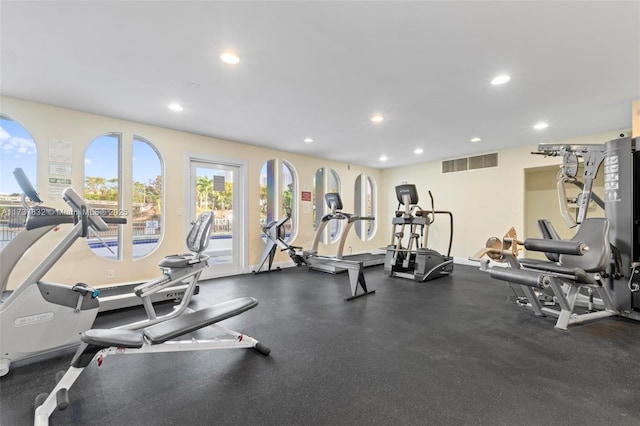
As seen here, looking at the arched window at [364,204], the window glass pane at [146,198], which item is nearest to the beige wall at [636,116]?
the arched window at [364,204]

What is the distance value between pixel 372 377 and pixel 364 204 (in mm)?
6605

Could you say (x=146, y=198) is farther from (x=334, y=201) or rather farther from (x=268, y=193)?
(x=334, y=201)

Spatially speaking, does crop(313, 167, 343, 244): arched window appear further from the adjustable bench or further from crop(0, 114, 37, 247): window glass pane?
crop(0, 114, 37, 247): window glass pane

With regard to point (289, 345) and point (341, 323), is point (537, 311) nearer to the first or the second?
point (341, 323)

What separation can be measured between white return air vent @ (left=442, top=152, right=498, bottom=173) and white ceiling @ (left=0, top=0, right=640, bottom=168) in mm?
1855

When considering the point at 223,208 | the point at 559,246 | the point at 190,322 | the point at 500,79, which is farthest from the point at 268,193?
the point at 559,246

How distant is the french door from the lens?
5.07m

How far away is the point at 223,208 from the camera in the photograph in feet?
17.6

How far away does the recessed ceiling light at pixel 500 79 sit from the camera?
2.84 m

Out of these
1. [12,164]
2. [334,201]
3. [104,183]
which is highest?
[12,164]

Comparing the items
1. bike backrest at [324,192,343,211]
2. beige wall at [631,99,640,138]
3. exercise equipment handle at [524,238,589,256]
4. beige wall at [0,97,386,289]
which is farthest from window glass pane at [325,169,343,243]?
beige wall at [631,99,640,138]

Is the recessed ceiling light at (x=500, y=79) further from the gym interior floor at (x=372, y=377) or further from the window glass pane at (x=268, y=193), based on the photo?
the window glass pane at (x=268, y=193)

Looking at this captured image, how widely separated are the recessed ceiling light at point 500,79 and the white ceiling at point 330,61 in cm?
8

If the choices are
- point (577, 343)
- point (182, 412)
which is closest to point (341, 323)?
point (182, 412)
